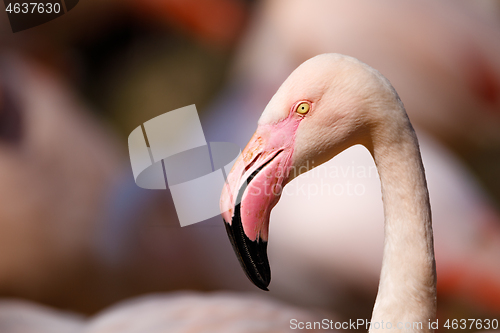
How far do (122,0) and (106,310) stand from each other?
1312 millimetres

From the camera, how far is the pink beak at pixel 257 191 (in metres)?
0.64

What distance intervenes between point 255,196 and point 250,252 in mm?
102

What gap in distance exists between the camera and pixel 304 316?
163cm

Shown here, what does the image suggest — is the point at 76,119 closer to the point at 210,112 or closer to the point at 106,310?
the point at 210,112

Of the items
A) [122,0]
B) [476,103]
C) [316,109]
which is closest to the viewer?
[316,109]

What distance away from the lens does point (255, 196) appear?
646 millimetres

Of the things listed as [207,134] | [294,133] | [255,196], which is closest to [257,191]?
[255,196]

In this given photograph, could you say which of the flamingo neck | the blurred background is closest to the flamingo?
the flamingo neck

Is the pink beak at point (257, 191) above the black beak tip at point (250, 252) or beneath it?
above

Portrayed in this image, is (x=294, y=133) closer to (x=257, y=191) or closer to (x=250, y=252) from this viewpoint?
(x=257, y=191)

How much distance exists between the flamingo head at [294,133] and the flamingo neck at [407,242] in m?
0.06

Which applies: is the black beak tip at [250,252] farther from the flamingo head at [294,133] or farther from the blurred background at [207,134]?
the blurred background at [207,134]

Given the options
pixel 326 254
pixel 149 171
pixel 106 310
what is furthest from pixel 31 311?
pixel 326 254

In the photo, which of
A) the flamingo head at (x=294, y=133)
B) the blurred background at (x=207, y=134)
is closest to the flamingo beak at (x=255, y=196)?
the flamingo head at (x=294, y=133)
